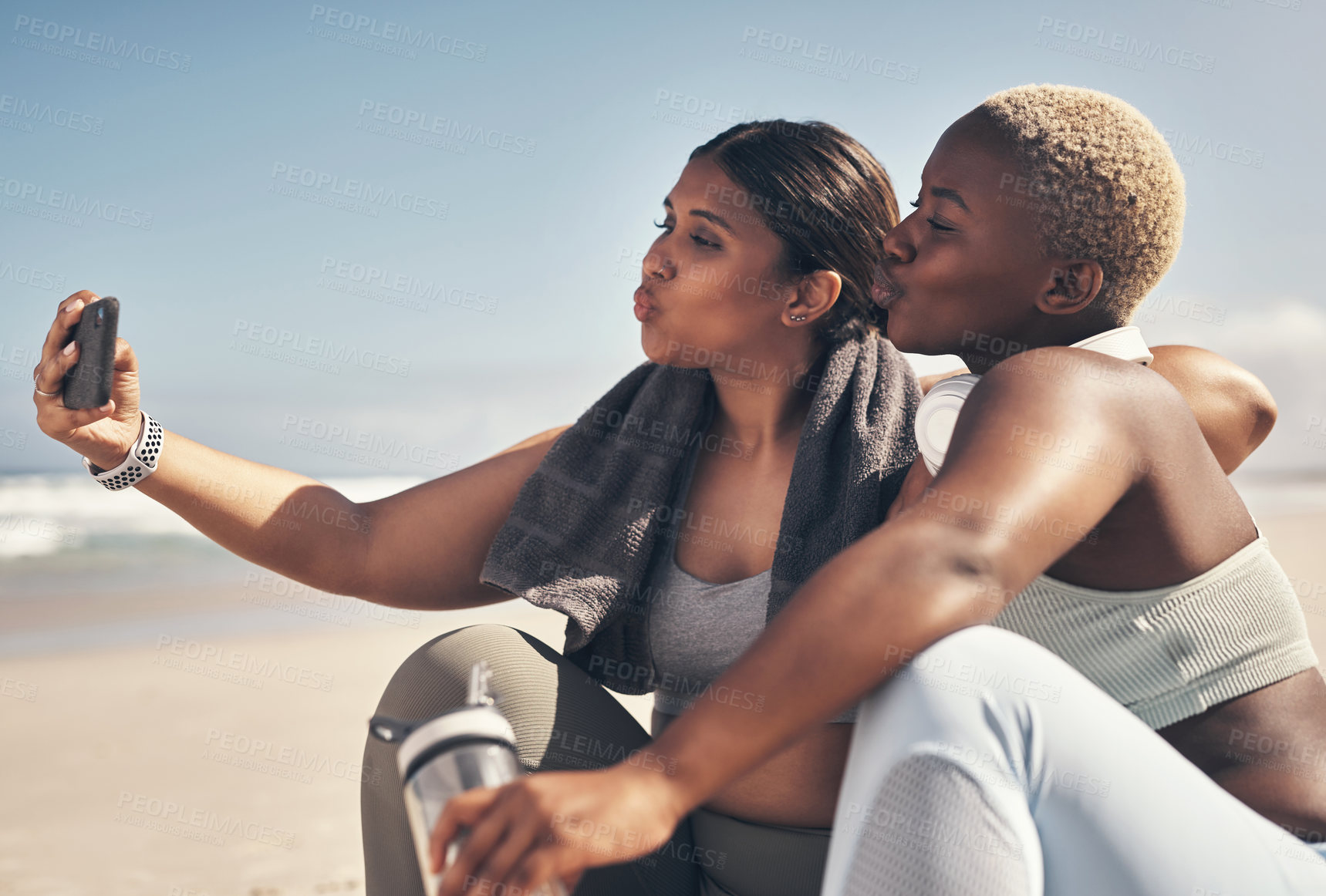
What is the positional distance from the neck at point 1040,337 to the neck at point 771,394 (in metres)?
0.52

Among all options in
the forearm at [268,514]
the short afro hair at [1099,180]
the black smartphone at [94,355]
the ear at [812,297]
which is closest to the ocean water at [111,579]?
the forearm at [268,514]

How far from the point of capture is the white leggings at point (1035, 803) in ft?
2.50

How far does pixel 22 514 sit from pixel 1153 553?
11386 millimetres

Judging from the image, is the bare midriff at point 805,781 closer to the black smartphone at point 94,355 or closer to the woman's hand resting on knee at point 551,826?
the woman's hand resting on knee at point 551,826

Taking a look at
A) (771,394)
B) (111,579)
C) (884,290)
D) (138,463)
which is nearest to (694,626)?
(771,394)

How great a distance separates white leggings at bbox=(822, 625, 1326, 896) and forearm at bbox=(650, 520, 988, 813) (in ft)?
0.13

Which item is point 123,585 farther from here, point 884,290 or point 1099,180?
point 1099,180

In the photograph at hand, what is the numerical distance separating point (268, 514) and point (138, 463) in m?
0.22

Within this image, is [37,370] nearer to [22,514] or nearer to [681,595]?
[681,595]

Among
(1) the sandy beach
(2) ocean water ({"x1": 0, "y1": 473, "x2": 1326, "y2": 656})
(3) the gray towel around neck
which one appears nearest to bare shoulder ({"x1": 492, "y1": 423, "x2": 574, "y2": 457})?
(3) the gray towel around neck

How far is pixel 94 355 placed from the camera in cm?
142

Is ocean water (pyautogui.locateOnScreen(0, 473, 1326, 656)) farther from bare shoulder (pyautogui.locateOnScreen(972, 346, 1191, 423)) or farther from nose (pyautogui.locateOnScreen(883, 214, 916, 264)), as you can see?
bare shoulder (pyautogui.locateOnScreen(972, 346, 1191, 423))

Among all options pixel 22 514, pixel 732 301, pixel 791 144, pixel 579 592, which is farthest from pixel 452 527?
pixel 22 514

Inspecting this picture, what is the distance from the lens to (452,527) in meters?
1.75
